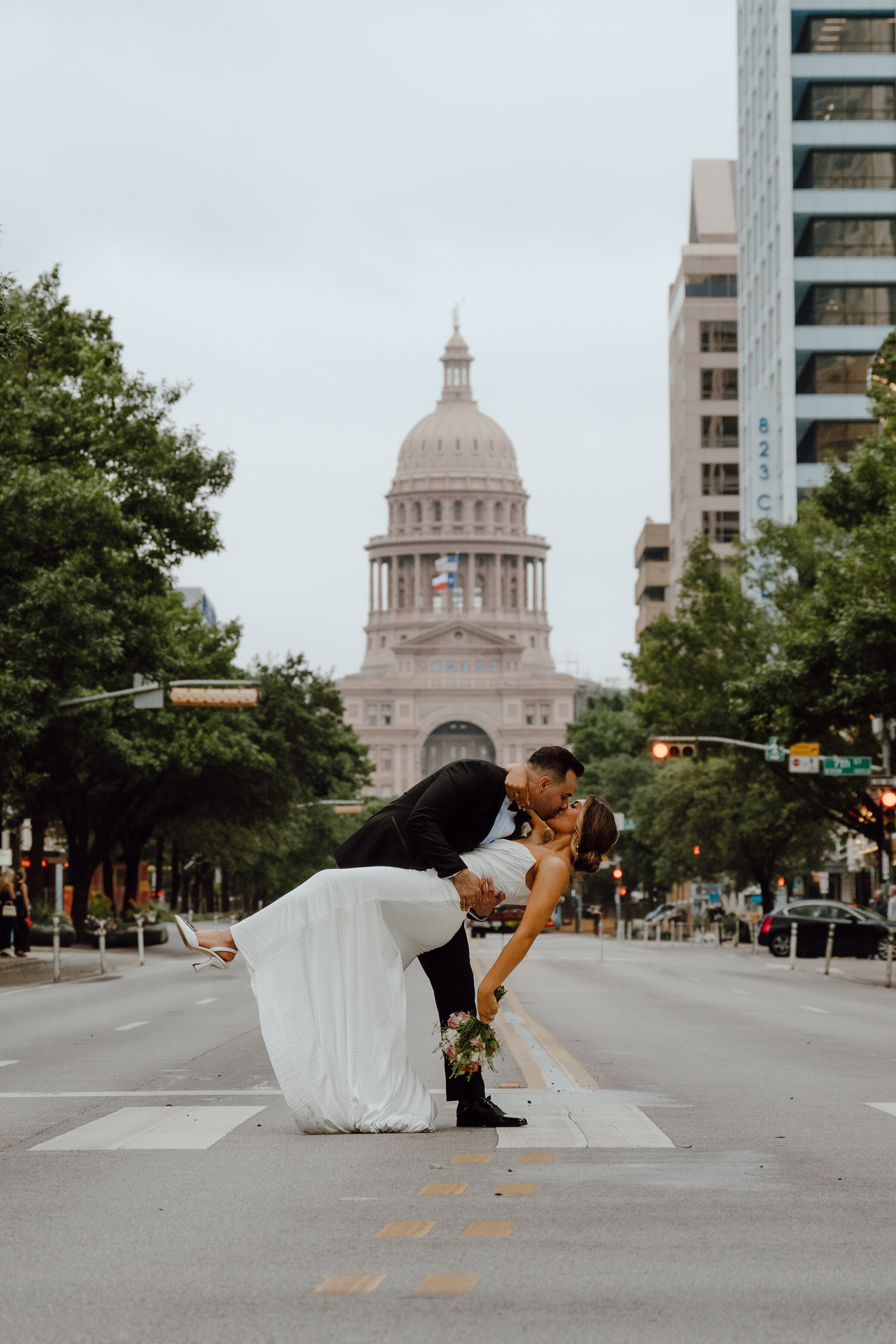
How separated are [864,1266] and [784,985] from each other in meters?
25.7

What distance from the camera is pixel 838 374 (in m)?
78.8

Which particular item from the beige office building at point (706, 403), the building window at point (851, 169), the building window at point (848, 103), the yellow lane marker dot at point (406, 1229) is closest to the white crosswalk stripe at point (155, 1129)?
the yellow lane marker dot at point (406, 1229)

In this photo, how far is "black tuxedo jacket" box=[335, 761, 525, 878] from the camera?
8.57 metres

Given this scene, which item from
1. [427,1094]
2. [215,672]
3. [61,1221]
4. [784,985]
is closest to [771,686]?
[784,985]

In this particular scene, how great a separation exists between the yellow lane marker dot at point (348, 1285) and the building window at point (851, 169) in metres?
78.4

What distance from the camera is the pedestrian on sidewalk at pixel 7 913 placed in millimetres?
36312

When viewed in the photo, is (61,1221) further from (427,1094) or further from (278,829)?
(278,829)

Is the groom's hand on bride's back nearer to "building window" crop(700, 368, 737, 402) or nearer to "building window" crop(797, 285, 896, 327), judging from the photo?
"building window" crop(797, 285, 896, 327)

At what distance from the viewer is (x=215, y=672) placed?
4806 centimetres

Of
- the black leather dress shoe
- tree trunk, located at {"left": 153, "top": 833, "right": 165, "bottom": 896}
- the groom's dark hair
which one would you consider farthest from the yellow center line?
tree trunk, located at {"left": 153, "top": 833, "right": 165, "bottom": 896}

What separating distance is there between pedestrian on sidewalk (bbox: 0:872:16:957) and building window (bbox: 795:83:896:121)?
54893 millimetres

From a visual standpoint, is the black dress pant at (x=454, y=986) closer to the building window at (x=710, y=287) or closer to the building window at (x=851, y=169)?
the building window at (x=851, y=169)

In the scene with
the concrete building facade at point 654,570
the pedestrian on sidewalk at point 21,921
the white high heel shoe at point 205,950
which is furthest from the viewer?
the concrete building facade at point 654,570

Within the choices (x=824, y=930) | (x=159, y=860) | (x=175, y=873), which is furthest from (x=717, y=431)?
(x=824, y=930)
